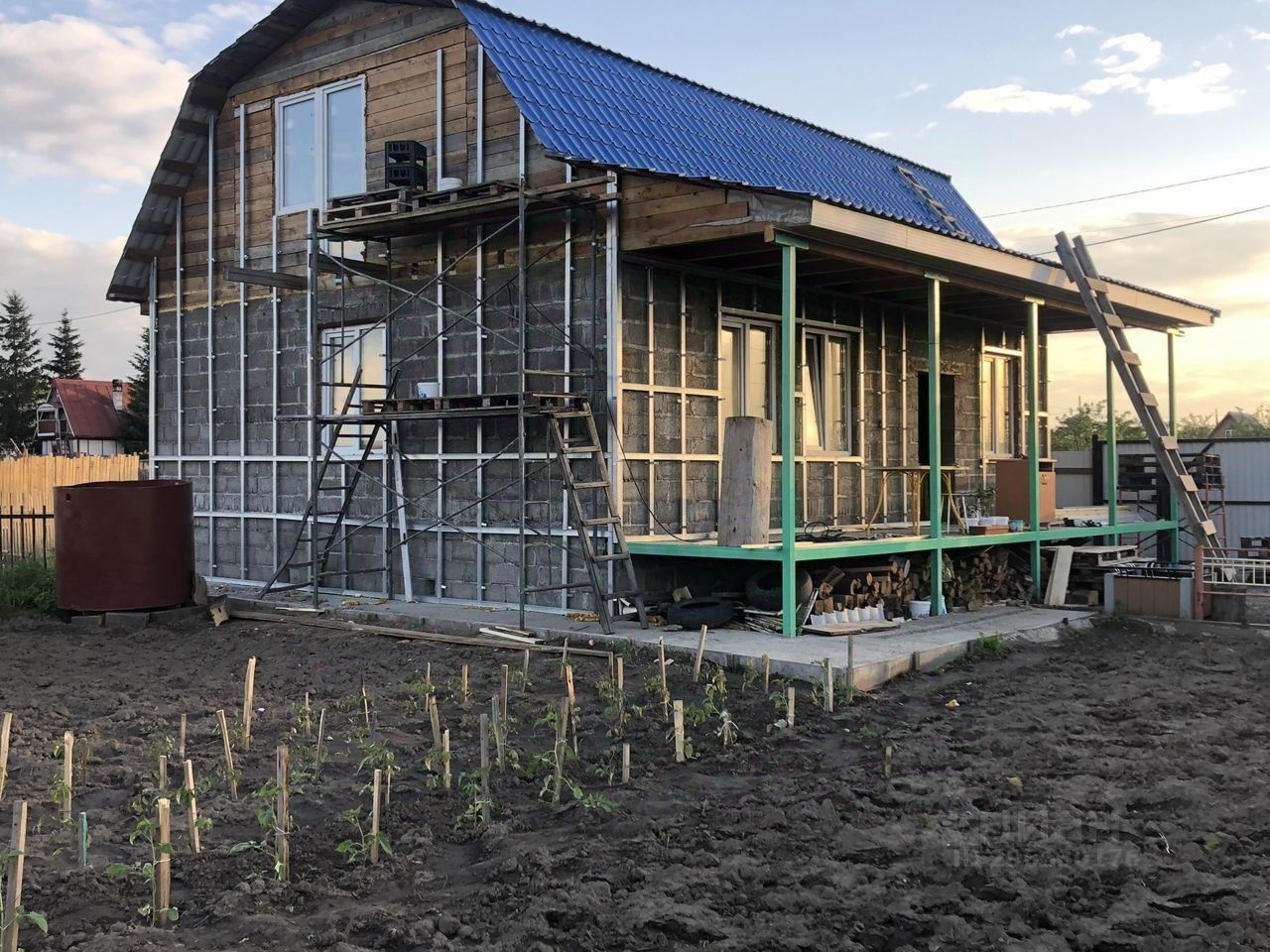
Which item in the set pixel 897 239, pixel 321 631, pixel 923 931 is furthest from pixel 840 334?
pixel 923 931

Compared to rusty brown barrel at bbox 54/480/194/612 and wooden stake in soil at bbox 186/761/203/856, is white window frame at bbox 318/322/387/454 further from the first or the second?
wooden stake in soil at bbox 186/761/203/856

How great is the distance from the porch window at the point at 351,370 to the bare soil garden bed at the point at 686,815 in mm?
4855

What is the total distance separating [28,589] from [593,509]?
6603mm

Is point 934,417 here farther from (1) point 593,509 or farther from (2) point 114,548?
(2) point 114,548

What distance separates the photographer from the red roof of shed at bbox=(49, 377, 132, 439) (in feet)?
169

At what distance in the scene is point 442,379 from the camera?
12297 millimetres

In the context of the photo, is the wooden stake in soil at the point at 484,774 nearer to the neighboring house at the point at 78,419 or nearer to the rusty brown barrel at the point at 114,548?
the rusty brown barrel at the point at 114,548

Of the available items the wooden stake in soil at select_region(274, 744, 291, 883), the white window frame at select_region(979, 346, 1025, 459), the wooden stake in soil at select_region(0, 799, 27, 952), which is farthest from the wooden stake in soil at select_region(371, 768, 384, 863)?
the white window frame at select_region(979, 346, 1025, 459)

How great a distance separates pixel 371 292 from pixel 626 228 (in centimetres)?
379

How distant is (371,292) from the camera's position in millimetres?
13148

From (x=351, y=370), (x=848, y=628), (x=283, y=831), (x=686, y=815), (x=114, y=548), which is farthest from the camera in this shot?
(x=351, y=370)

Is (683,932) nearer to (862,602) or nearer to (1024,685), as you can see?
(1024,685)

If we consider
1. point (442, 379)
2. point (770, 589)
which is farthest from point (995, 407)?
point (442, 379)

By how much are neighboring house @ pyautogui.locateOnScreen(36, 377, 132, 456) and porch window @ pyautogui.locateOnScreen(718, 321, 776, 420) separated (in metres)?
44.2
